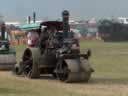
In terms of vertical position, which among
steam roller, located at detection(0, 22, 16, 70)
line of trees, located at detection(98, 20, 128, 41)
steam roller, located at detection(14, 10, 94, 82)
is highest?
steam roller, located at detection(14, 10, 94, 82)

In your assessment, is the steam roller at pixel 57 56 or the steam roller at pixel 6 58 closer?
the steam roller at pixel 57 56

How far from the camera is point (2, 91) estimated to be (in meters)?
13.8

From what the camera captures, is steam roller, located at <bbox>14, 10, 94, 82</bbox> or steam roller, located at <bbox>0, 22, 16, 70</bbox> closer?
steam roller, located at <bbox>14, 10, 94, 82</bbox>

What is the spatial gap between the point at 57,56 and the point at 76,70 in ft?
3.52

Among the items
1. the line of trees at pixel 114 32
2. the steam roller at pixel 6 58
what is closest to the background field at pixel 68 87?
the steam roller at pixel 6 58

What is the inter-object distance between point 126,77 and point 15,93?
636cm

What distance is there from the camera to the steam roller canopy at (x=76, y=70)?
16.4 metres

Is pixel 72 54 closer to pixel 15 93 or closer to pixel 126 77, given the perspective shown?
pixel 126 77

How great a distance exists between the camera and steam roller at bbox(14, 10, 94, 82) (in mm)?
16594

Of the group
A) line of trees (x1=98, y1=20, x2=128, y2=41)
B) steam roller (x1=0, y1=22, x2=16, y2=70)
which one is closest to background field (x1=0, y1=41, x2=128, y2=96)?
steam roller (x1=0, y1=22, x2=16, y2=70)

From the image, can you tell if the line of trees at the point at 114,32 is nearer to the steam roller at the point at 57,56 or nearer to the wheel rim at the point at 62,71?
the steam roller at the point at 57,56

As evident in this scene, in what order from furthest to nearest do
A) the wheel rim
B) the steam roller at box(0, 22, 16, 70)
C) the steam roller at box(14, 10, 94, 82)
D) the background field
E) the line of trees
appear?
the line of trees → the steam roller at box(0, 22, 16, 70) → the wheel rim → the steam roller at box(14, 10, 94, 82) → the background field

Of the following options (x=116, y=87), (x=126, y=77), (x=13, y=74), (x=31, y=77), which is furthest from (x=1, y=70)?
(x=116, y=87)

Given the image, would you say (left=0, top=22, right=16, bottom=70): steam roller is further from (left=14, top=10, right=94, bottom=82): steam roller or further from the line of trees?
the line of trees
